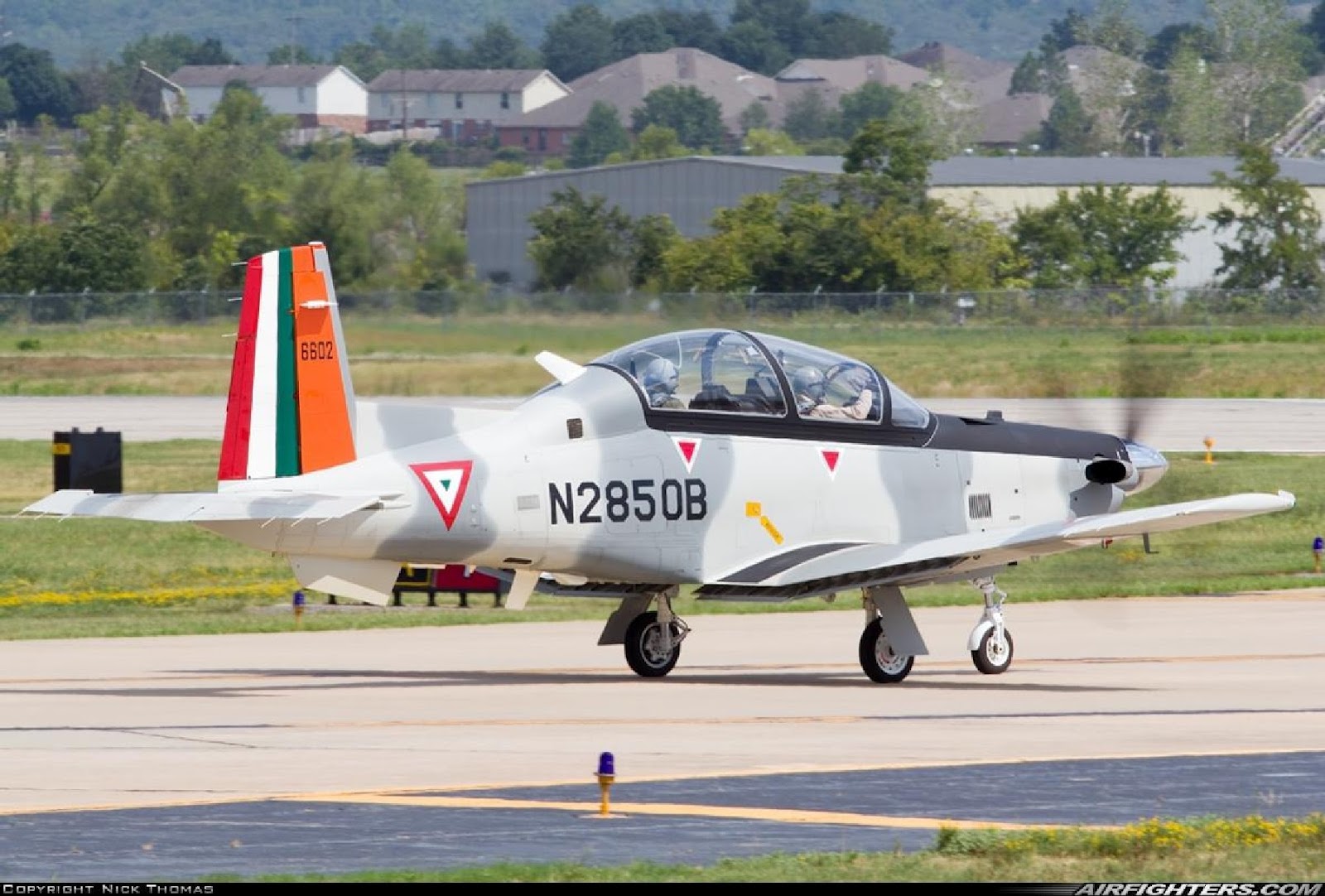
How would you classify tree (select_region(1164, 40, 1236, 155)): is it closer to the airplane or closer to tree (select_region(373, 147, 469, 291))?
tree (select_region(373, 147, 469, 291))

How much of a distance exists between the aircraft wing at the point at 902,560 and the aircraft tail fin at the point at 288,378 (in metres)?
3.43

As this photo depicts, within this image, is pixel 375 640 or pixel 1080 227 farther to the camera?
pixel 1080 227

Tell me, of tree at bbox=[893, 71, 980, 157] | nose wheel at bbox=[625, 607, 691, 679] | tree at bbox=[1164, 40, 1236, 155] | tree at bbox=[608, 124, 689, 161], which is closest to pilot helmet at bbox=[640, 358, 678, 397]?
nose wheel at bbox=[625, 607, 691, 679]

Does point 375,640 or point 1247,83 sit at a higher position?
point 1247,83

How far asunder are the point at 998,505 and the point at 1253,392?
4151cm

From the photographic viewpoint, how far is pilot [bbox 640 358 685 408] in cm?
1819

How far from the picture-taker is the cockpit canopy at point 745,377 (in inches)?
720

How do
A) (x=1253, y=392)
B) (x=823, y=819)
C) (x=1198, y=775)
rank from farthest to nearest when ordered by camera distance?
(x=1253, y=392)
(x=1198, y=775)
(x=823, y=819)

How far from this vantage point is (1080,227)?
88.9 meters

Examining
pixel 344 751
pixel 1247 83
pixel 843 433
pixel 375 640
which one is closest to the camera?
pixel 344 751

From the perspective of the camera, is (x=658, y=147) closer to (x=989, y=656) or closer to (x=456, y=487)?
(x=989, y=656)

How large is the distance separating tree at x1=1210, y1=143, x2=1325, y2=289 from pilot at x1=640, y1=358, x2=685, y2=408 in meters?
67.0

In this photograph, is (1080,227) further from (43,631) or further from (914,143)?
(43,631)

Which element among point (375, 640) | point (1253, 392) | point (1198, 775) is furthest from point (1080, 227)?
point (1198, 775)
